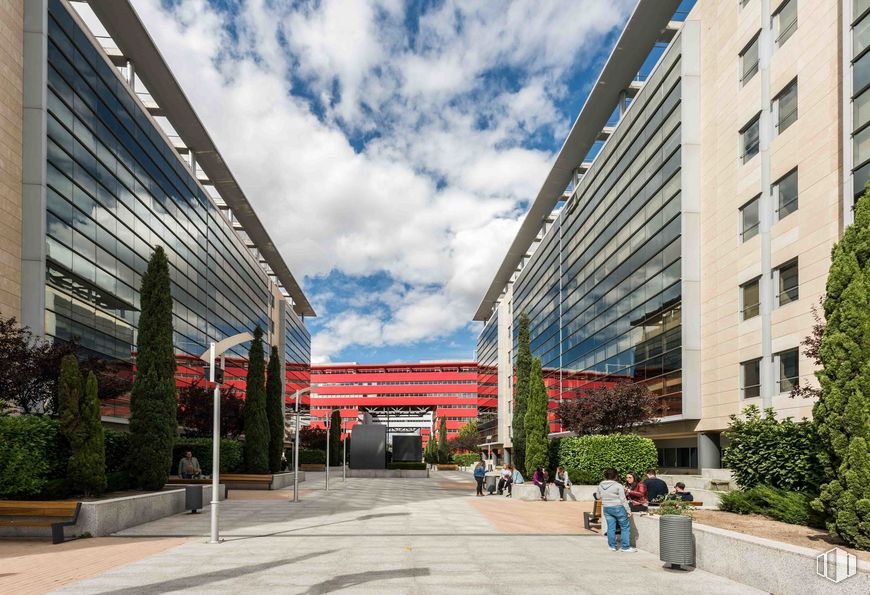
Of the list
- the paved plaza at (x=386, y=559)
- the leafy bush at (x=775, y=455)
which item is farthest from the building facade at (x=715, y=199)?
the paved plaza at (x=386, y=559)

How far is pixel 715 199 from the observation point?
115ft

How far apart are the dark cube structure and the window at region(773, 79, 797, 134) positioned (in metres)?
39.5

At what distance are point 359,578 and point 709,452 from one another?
94.4 ft

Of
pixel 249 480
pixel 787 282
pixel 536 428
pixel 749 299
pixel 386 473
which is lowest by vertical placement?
pixel 386 473

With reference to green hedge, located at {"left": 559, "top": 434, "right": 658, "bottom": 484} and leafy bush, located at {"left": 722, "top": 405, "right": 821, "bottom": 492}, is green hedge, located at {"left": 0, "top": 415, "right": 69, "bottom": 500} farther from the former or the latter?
green hedge, located at {"left": 559, "top": 434, "right": 658, "bottom": 484}

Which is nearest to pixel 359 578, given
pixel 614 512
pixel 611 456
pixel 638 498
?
pixel 614 512

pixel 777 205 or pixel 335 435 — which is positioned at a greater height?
pixel 777 205

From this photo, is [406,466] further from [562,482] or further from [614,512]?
[614,512]

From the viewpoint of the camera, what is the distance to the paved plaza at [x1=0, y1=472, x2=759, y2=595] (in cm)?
1018

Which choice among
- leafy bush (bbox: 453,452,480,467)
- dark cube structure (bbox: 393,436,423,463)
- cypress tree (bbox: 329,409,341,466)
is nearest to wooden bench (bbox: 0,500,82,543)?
dark cube structure (bbox: 393,436,423,463)

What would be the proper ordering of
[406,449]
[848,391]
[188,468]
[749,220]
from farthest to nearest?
[406,449], [749,220], [188,468], [848,391]

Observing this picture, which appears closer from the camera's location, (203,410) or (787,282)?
(787,282)

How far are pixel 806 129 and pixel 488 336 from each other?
3158 inches

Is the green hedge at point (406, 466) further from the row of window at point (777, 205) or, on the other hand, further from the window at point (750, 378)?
the row of window at point (777, 205)
